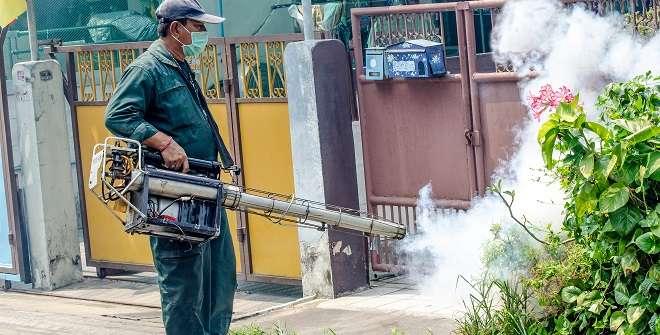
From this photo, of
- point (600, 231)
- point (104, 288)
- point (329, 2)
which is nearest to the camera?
point (600, 231)

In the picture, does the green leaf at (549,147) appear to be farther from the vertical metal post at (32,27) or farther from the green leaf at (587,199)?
the vertical metal post at (32,27)

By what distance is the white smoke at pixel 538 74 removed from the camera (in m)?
6.73

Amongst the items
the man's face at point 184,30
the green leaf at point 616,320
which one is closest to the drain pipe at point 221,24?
the man's face at point 184,30

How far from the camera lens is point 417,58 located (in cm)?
798

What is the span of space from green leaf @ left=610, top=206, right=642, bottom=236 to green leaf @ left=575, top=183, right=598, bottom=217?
11cm

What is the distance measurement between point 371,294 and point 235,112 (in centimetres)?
174

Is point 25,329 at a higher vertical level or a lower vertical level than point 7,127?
lower

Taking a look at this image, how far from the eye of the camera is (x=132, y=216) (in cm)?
584

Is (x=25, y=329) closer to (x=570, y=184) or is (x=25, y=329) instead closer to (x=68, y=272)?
(x=68, y=272)

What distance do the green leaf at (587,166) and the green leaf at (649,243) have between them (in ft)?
1.17

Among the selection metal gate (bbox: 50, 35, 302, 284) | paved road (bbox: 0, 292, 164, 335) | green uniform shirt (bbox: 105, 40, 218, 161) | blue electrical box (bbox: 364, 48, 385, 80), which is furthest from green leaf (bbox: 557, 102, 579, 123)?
paved road (bbox: 0, 292, 164, 335)

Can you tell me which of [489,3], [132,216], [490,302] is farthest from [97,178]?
[489,3]

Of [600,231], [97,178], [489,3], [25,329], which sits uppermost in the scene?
[489,3]

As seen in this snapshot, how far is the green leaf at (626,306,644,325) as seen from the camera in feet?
17.6
